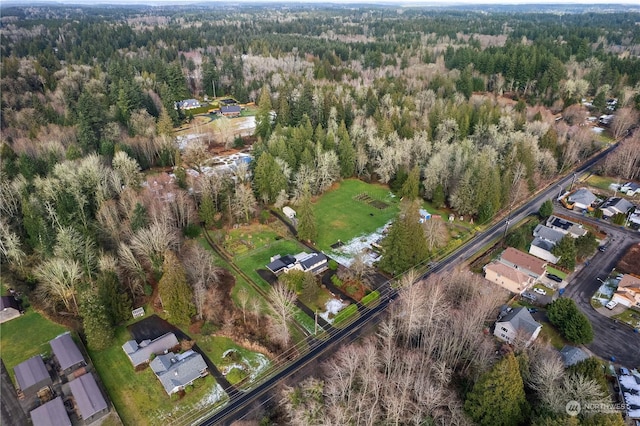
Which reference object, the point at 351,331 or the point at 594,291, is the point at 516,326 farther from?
the point at 351,331

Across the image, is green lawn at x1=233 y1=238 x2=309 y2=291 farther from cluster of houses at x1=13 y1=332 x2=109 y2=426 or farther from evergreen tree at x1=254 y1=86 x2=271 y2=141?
evergreen tree at x1=254 y1=86 x2=271 y2=141

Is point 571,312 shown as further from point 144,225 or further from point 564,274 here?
point 144,225

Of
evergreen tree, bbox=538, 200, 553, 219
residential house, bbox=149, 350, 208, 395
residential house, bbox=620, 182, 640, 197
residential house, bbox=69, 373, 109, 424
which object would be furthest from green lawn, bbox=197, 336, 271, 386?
residential house, bbox=620, 182, 640, 197

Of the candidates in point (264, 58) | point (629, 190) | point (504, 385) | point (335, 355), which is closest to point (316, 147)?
point (335, 355)

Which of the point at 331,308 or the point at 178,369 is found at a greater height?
the point at 178,369

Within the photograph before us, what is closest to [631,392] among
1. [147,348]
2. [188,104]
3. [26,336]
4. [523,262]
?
[523,262]

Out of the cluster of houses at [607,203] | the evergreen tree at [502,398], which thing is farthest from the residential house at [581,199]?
the evergreen tree at [502,398]

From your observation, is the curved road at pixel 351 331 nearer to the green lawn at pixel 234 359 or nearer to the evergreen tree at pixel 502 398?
the green lawn at pixel 234 359
